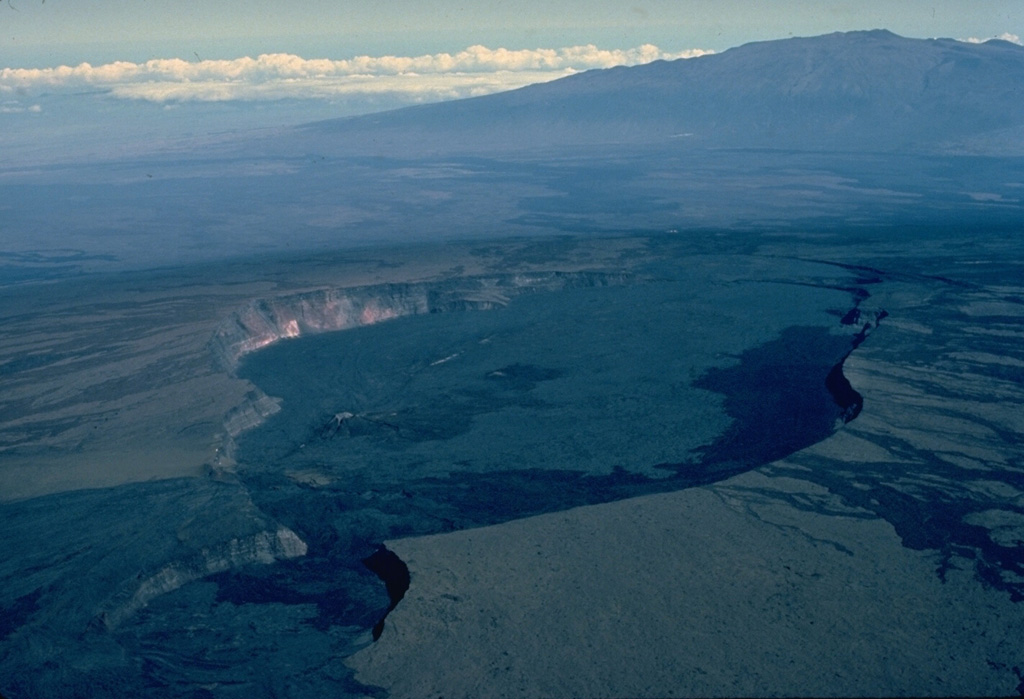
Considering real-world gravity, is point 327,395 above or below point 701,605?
below

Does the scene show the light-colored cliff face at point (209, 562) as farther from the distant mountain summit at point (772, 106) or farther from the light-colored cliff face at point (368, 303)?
the distant mountain summit at point (772, 106)

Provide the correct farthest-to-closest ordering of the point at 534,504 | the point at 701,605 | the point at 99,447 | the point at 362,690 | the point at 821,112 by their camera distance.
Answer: the point at 821,112, the point at 99,447, the point at 534,504, the point at 701,605, the point at 362,690

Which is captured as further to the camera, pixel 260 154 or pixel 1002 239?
→ pixel 260 154

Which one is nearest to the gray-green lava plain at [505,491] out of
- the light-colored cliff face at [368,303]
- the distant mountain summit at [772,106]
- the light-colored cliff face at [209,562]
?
the light-colored cliff face at [209,562]

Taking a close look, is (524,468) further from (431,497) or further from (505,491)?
(431,497)

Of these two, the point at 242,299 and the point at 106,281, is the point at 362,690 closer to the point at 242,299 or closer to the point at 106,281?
the point at 242,299

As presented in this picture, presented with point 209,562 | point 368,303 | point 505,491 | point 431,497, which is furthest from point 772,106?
point 209,562

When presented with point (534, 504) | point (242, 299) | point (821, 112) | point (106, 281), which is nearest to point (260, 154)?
point (821, 112)
